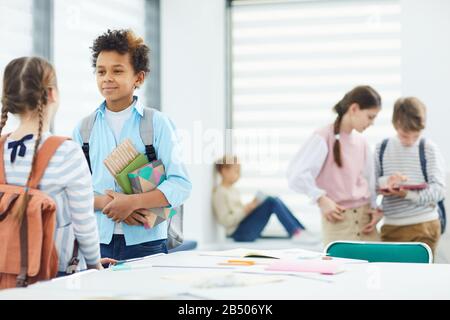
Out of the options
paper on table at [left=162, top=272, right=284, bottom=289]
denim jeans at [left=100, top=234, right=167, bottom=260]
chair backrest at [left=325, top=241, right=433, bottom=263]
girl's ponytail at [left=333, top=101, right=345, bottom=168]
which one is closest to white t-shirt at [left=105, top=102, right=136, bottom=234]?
denim jeans at [left=100, top=234, right=167, bottom=260]

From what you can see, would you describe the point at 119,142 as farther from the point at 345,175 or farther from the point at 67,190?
the point at 345,175

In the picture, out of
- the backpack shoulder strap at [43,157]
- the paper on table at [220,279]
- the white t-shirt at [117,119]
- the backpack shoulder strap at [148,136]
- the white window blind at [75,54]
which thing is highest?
the white window blind at [75,54]

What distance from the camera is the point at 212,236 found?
21.4 feet

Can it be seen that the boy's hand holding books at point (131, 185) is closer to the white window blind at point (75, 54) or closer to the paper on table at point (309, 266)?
the paper on table at point (309, 266)

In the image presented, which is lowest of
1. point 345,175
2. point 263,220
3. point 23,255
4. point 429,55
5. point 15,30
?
point 263,220

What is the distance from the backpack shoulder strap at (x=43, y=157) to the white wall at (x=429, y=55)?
14.8ft

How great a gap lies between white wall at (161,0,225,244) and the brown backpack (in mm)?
4097

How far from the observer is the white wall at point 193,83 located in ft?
20.5

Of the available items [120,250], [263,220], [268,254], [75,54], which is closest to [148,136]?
[120,250]

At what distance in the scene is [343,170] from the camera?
403 centimetres

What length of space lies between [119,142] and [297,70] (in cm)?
411

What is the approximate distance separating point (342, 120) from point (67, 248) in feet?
7.33

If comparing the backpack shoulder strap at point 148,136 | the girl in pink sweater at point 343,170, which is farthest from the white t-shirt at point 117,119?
the girl in pink sweater at point 343,170
